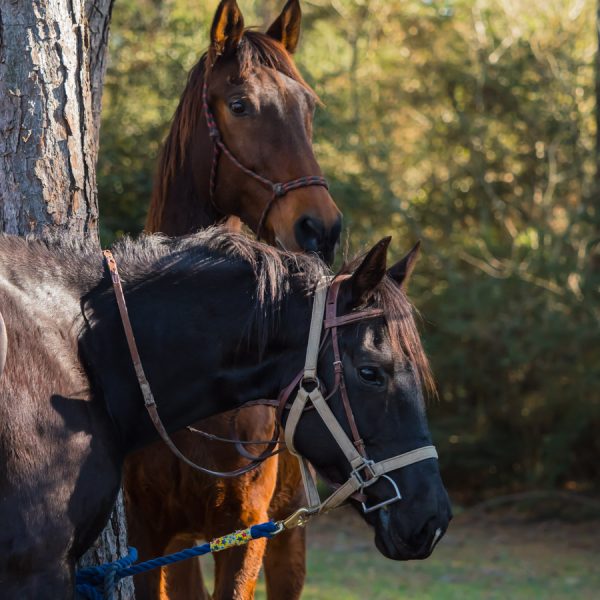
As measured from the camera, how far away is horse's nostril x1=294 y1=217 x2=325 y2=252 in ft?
11.4

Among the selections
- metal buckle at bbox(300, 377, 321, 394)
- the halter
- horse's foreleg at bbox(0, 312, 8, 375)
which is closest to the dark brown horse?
the halter

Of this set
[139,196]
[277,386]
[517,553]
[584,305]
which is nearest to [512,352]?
[584,305]

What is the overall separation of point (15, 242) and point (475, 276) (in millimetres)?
7496

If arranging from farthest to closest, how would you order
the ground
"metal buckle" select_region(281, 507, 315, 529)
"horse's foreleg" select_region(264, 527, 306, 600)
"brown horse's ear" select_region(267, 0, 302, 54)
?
1. the ground
2. "horse's foreleg" select_region(264, 527, 306, 600)
3. "brown horse's ear" select_region(267, 0, 302, 54)
4. "metal buckle" select_region(281, 507, 315, 529)

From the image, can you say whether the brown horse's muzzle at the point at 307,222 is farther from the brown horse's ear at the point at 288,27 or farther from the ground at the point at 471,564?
the ground at the point at 471,564

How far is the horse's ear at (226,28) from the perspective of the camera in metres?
3.70

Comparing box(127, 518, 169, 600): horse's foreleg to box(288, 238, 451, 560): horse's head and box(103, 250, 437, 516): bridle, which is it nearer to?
box(103, 250, 437, 516): bridle

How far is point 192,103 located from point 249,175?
42cm

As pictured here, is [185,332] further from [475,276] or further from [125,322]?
[475,276]

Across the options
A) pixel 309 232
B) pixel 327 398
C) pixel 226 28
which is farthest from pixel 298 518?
pixel 226 28

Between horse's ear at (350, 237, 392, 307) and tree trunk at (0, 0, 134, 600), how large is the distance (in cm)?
99

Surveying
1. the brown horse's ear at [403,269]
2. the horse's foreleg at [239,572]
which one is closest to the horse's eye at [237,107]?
the brown horse's ear at [403,269]

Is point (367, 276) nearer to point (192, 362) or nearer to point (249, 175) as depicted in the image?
point (192, 362)

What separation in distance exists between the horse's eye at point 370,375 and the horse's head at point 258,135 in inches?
42.9
